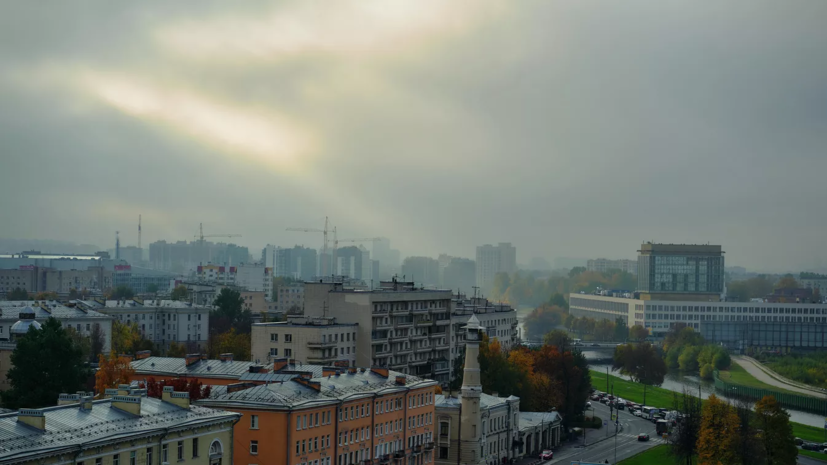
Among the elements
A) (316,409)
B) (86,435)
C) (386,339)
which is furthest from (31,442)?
(386,339)

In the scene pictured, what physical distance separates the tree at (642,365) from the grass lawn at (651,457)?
56.0m

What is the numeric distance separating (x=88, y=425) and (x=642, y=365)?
114 m

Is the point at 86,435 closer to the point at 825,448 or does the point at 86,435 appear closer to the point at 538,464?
the point at 538,464

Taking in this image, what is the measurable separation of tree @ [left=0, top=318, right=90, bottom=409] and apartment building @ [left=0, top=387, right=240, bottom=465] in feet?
59.4

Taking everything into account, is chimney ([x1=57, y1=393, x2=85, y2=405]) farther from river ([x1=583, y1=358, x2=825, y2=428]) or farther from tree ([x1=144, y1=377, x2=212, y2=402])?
river ([x1=583, y1=358, x2=825, y2=428])

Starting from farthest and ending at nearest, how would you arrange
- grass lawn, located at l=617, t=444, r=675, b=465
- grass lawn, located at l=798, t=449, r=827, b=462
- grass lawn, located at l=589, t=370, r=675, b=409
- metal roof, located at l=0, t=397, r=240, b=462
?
grass lawn, located at l=589, t=370, r=675, b=409 → grass lawn, located at l=798, t=449, r=827, b=462 → grass lawn, located at l=617, t=444, r=675, b=465 → metal roof, located at l=0, t=397, r=240, b=462

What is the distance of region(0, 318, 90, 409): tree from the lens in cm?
6212

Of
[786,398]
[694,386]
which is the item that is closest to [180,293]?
[694,386]

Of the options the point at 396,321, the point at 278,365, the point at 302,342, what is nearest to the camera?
the point at 278,365

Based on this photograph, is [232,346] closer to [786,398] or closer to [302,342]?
[302,342]

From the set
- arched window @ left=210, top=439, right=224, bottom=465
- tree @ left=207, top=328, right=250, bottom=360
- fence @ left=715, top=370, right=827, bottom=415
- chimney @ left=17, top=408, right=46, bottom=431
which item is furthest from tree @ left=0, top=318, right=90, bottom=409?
fence @ left=715, top=370, right=827, bottom=415

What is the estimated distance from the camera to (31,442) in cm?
3562

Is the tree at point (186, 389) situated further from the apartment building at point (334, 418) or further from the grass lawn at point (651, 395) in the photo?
the grass lawn at point (651, 395)

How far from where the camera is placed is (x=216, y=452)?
44500mm
